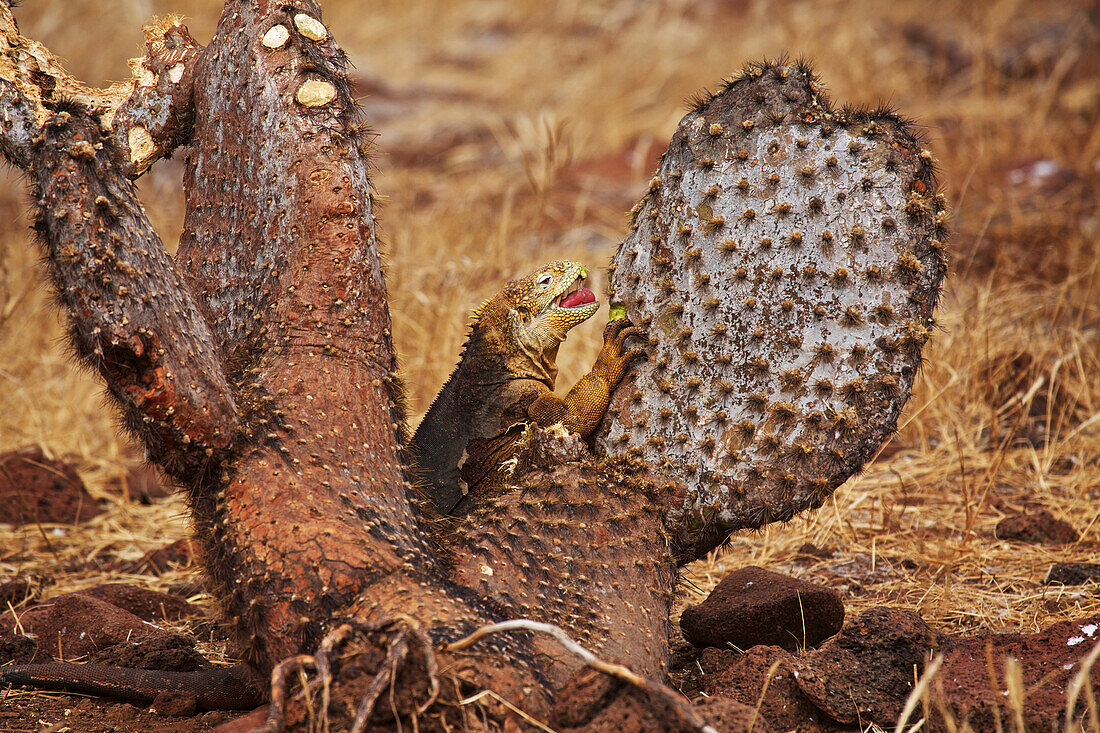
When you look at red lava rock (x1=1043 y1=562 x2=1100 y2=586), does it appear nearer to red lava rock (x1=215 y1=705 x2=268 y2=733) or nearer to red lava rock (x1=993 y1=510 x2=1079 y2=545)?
red lava rock (x1=993 y1=510 x2=1079 y2=545)

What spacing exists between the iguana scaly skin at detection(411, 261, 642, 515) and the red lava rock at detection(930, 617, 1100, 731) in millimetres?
1377

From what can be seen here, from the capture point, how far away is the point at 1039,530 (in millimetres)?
3686

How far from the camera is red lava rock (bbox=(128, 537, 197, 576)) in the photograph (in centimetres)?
392

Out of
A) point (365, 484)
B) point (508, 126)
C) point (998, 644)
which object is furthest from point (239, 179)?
point (508, 126)

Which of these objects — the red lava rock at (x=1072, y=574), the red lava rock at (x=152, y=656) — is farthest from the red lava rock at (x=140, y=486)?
the red lava rock at (x=1072, y=574)

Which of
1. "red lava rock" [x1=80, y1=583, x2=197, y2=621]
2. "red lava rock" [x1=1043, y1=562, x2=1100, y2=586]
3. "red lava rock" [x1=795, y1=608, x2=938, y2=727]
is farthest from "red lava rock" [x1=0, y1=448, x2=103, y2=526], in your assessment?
"red lava rock" [x1=1043, y1=562, x2=1100, y2=586]

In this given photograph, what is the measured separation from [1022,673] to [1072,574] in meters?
1.21

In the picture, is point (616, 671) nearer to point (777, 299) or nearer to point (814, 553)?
point (777, 299)

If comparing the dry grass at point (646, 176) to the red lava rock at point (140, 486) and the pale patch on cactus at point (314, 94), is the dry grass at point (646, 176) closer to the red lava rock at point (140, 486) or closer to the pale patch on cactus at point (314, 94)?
the red lava rock at point (140, 486)

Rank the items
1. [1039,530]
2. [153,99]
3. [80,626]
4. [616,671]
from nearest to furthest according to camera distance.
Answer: [616,671], [153,99], [80,626], [1039,530]

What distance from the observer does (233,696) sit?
97.3 inches

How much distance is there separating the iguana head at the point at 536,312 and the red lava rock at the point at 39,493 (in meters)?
2.26

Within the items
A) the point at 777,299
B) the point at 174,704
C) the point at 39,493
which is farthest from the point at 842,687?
the point at 39,493

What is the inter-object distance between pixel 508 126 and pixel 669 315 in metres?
8.37
